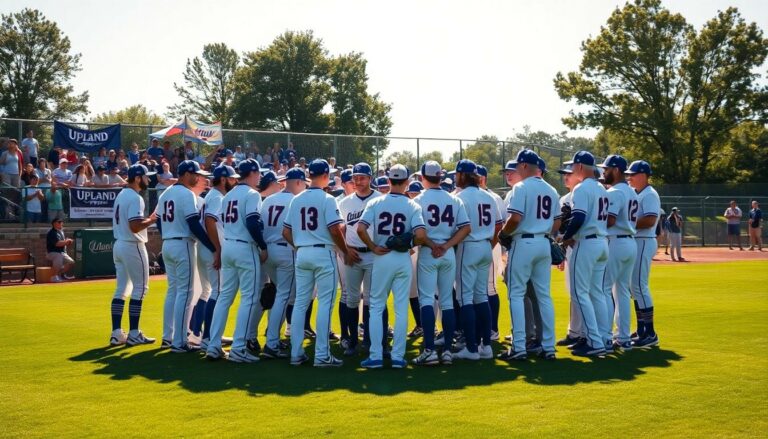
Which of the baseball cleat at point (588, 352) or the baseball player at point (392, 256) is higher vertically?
the baseball player at point (392, 256)

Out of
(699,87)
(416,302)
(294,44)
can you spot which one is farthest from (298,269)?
(294,44)

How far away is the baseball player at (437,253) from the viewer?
29.1 ft

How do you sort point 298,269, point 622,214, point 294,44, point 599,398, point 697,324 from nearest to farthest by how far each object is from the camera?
point 599,398
point 298,269
point 622,214
point 697,324
point 294,44

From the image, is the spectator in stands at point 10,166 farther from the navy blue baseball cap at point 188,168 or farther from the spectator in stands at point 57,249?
the navy blue baseball cap at point 188,168

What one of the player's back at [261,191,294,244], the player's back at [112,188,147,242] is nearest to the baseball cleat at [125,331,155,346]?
the player's back at [112,188,147,242]

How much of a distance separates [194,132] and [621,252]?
18705 mm

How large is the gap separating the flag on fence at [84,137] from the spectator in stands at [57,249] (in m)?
3.47

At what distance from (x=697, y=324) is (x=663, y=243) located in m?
27.3

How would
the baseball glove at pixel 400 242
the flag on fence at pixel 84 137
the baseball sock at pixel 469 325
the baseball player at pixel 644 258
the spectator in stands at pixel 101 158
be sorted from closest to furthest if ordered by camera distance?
the baseball glove at pixel 400 242 → the baseball sock at pixel 469 325 → the baseball player at pixel 644 258 → the flag on fence at pixel 84 137 → the spectator in stands at pixel 101 158

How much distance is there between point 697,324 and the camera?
1188cm

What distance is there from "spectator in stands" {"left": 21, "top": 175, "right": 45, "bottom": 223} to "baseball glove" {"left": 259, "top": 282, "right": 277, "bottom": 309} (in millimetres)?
15619

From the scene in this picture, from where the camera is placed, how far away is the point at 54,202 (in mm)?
22797

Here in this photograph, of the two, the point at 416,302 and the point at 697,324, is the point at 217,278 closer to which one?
the point at 416,302

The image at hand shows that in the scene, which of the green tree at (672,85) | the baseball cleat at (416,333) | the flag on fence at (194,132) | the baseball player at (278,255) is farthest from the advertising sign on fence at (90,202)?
the green tree at (672,85)
